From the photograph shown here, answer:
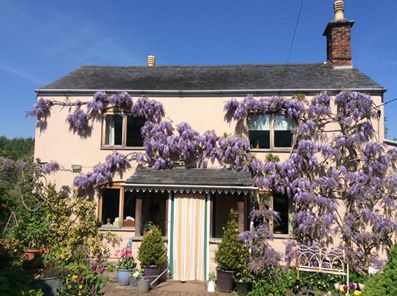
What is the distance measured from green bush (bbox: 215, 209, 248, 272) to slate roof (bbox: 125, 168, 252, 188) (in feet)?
5.28

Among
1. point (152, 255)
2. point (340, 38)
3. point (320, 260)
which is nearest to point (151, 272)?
point (152, 255)

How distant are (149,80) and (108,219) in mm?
5886

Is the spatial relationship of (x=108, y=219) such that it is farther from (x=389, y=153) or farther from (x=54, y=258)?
(x=389, y=153)

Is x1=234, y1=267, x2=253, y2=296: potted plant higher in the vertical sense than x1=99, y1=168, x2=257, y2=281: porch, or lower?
lower

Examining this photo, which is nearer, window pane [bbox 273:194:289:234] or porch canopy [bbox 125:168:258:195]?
porch canopy [bbox 125:168:258:195]

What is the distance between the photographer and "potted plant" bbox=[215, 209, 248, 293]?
32.5 ft

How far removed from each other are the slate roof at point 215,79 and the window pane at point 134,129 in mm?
1141

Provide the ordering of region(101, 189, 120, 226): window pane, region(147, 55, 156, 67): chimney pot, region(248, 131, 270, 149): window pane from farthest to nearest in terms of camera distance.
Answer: region(147, 55, 156, 67): chimney pot
region(101, 189, 120, 226): window pane
region(248, 131, 270, 149): window pane

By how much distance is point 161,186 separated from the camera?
37.6 feet

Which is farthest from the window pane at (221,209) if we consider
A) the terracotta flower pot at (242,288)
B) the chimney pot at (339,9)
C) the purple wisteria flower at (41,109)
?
the chimney pot at (339,9)

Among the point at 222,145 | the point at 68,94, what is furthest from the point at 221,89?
the point at 68,94

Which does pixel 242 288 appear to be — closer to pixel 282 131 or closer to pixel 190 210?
pixel 190 210

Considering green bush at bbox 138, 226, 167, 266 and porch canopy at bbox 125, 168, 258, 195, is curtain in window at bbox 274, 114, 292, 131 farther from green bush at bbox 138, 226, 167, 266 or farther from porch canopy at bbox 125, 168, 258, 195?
green bush at bbox 138, 226, 167, 266

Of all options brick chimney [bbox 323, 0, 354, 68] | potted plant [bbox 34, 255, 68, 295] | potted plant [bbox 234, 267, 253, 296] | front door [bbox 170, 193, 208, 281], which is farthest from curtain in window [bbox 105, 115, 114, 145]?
brick chimney [bbox 323, 0, 354, 68]
